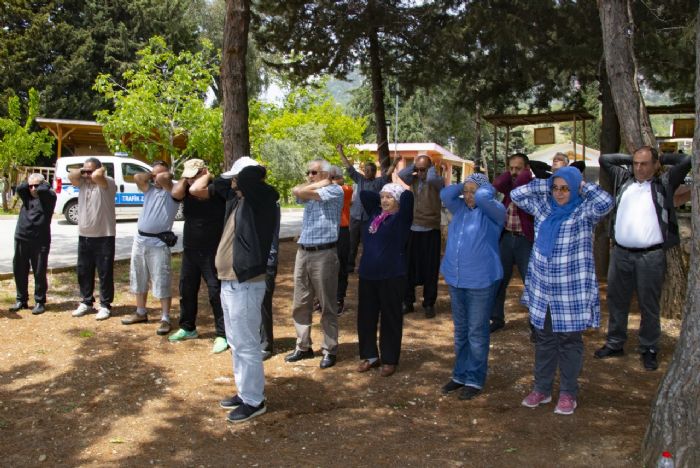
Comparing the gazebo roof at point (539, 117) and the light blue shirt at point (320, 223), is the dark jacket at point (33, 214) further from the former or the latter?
the gazebo roof at point (539, 117)

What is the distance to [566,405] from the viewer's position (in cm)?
438

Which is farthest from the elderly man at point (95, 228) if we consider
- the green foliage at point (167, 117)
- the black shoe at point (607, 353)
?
the green foliage at point (167, 117)

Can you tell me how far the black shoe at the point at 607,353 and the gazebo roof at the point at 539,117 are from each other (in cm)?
744

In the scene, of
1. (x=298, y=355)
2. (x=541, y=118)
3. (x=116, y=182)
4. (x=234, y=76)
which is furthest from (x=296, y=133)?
(x=298, y=355)

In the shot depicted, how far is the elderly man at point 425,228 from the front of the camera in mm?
7168

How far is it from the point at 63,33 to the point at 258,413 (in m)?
33.2

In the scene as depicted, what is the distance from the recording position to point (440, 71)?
12.2m

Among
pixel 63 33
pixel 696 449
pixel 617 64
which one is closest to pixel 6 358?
pixel 696 449

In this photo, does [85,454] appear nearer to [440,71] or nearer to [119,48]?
[440,71]

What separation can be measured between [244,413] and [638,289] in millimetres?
3453

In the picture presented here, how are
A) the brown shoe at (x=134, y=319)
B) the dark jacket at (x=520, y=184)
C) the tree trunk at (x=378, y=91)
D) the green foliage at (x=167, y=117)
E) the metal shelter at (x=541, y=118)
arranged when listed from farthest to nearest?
the green foliage at (x=167, y=117), the tree trunk at (x=378, y=91), the metal shelter at (x=541, y=118), the brown shoe at (x=134, y=319), the dark jacket at (x=520, y=184)

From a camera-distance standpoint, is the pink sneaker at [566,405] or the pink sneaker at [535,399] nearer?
the pink sneaker at [566,405]

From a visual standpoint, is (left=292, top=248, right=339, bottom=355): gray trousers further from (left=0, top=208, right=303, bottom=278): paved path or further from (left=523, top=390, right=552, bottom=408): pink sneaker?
(left=0, top=208, right=303, bottom=278): paved path

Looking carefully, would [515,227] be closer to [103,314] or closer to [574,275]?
[574,275]
